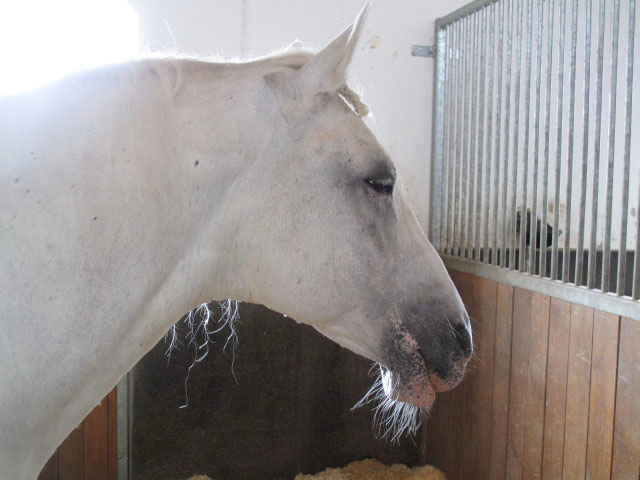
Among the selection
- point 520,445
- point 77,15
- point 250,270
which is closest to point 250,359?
point 520,445

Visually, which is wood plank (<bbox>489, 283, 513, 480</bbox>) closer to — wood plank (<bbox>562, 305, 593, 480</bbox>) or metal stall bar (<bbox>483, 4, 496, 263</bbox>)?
metal stall bar (<bbox>483, 4, 496, 263</bbox>)

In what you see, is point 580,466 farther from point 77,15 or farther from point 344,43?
point 77,15

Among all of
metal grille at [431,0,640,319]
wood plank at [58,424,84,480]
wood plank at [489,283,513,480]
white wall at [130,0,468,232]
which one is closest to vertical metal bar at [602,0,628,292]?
metal grille at [431,0,640,319]

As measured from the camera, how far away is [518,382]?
2254mm

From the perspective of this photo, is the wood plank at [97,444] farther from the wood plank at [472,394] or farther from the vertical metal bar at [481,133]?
the vertical metal bar at [481,133]

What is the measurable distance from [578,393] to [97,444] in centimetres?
224

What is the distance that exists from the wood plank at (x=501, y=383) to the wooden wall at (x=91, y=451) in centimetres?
189

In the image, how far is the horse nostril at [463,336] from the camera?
1191mm

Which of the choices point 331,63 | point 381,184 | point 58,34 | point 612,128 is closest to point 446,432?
point 612,128

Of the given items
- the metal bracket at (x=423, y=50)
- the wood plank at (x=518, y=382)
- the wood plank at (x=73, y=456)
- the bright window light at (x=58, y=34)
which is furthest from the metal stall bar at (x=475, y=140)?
the wood plank at (x=73, y=456)

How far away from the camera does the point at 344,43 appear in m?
1.03

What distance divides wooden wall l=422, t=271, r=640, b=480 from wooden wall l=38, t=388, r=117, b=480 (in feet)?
5.82

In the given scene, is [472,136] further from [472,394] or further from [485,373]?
[472,394]

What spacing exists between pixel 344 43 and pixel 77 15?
2.10 meters
